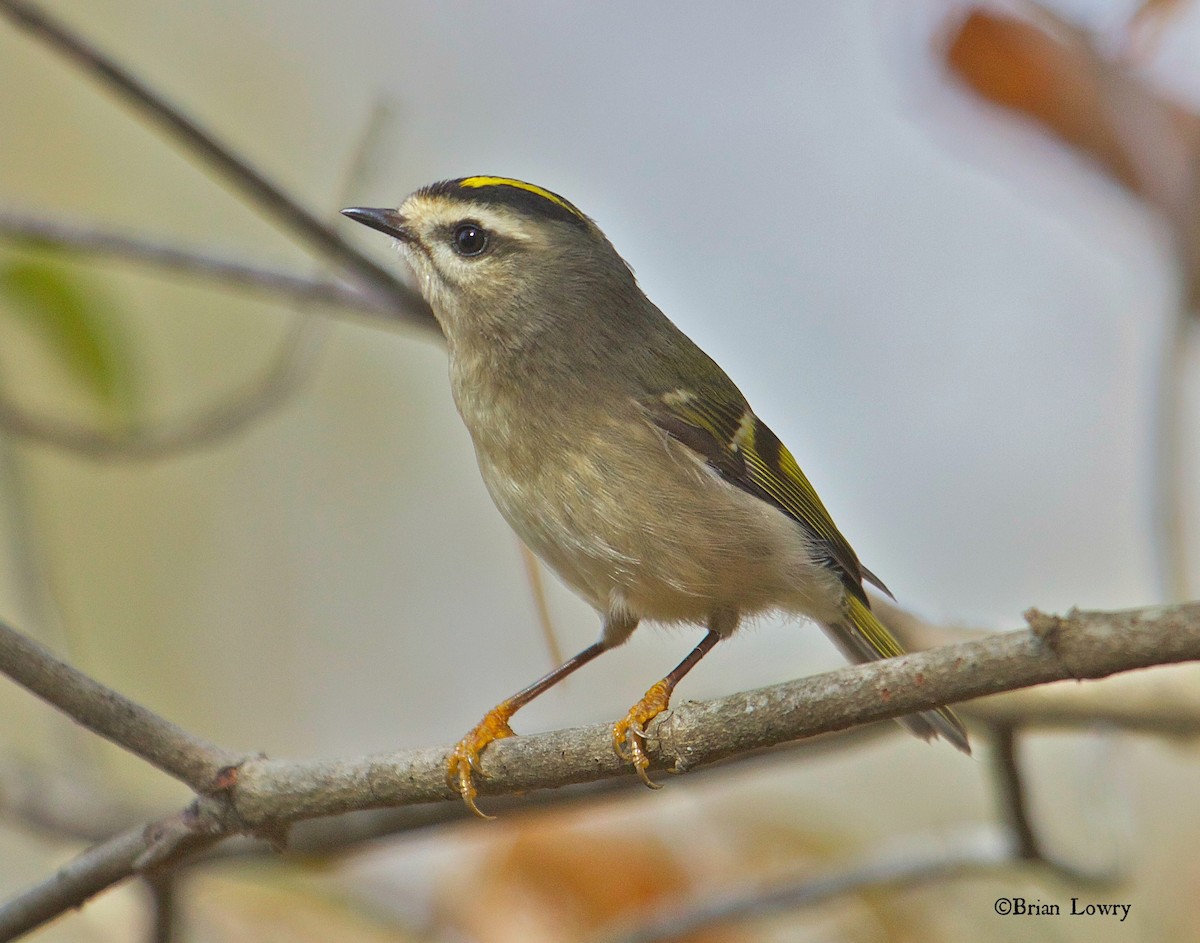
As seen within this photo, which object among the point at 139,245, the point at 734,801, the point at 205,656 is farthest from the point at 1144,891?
the point at 205,656

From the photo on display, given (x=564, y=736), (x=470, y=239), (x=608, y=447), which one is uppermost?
(x=470, y=239)

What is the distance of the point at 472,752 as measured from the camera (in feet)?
6.45

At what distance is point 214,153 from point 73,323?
51cm

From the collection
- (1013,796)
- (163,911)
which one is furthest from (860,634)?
(163,911)

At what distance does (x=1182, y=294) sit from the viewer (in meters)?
2.80

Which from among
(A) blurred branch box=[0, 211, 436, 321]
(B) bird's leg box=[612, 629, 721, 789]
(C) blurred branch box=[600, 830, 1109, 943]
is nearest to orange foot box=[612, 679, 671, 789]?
(B) bird's leg box=[612, 629, 721, 789]

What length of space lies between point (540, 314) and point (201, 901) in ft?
6.01

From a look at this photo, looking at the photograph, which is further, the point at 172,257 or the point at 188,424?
the point at 188,424

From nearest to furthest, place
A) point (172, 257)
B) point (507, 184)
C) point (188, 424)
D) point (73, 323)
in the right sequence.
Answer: point (507, 184) < point (73, 323) < point (172, 257) < point (188, 424)

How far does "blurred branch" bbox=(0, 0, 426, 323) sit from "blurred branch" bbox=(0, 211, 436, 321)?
10 centimetres

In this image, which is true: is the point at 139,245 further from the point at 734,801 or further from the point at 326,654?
the point at 326,654

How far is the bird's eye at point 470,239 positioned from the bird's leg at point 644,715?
2.93 ft

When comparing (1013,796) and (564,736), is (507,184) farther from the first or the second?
(1013,796)

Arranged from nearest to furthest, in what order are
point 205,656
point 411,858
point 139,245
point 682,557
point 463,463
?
point 682,557 < point 139,245 < point 411,858 < point 205,656 < point 463,463
